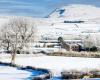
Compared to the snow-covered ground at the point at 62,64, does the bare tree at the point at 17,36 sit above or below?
above

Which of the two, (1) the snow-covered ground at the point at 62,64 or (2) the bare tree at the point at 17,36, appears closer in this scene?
(1) the snow-covered ground at the point at 62,64

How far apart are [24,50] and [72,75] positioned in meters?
29.9

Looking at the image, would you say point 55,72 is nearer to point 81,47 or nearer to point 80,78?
point 80,78

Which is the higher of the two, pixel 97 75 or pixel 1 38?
pixel 1 38

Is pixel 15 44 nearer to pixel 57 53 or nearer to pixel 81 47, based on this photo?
pixel 57 53

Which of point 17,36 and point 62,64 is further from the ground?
point 17,36

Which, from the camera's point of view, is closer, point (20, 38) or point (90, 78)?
point (90, 78)

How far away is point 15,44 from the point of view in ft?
151

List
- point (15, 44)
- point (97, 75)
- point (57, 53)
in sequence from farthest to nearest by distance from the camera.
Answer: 1. point (57, 53)
2. point (15, 44)
3. point (97, 75)

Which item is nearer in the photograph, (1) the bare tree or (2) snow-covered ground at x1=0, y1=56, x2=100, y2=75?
(2) snow-covered ground at x1=0, y1=56, x2=100, y2=75

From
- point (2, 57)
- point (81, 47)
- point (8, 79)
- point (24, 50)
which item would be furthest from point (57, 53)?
point (8, 79)

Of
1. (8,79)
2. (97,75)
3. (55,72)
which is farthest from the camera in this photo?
(55,72)

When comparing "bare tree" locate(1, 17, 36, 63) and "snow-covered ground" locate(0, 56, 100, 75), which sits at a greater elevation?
"bare tree" locate(1, 17, 36, 63)

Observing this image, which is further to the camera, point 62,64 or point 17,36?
point 17,36
